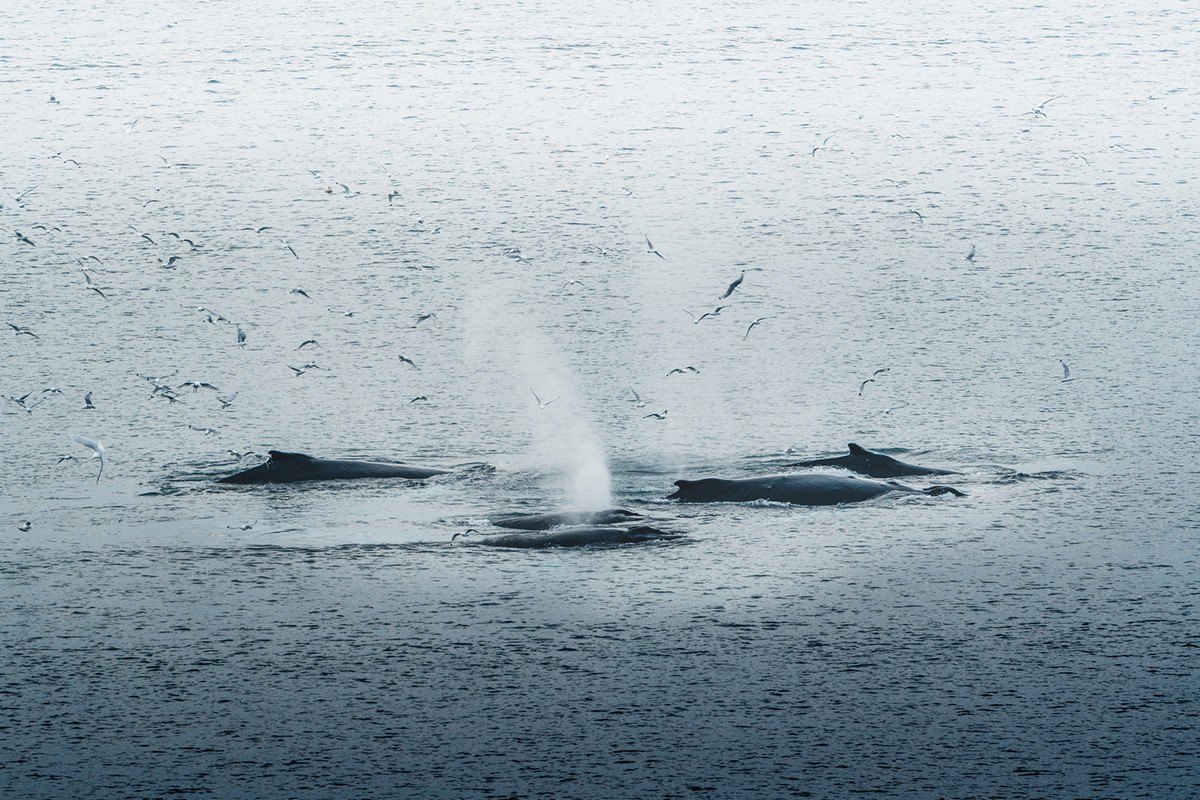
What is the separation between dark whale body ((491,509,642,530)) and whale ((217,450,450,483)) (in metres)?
2.07

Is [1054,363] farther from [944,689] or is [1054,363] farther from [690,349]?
[944,689]

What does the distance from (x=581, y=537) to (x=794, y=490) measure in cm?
266

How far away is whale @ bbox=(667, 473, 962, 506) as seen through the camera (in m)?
20.3

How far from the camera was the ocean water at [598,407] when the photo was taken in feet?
48.4

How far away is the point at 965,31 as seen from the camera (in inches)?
2067

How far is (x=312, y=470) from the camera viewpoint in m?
21.4

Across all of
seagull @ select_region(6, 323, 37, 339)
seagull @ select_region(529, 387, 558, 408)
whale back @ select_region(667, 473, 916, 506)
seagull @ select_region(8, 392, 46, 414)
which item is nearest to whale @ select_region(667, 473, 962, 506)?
whale back @ select_region(667, 473, 916, 506)

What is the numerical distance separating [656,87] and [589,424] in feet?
74.2

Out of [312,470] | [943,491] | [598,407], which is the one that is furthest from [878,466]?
[312,470]

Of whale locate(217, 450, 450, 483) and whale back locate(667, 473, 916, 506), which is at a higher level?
whale locate(217, 450, 450, 483)

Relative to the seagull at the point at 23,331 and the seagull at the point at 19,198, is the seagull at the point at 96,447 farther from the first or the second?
the seagull at the point at 19,198

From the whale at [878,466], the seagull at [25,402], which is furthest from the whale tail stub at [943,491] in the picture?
the seagull at [25,402]

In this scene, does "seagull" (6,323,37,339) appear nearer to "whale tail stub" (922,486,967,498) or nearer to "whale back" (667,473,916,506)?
"whale back" (667,473,916,506)

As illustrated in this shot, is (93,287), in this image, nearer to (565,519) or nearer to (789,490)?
(565,519)
